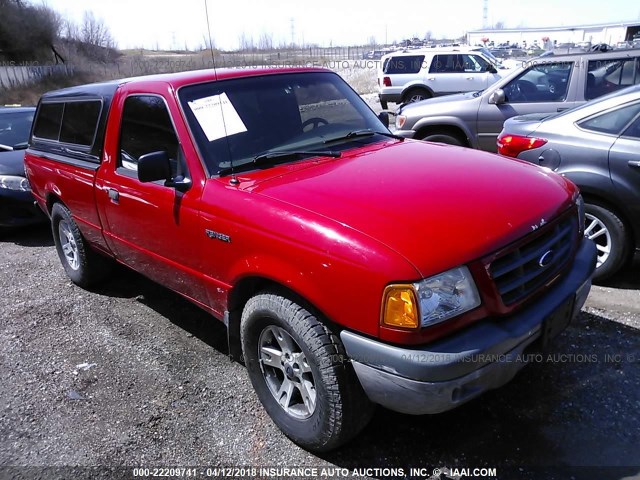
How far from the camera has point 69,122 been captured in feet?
15.0

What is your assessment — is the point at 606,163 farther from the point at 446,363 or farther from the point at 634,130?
the point at 446,363

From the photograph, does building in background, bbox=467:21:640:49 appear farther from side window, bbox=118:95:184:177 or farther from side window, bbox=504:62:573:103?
side window, bbox=118:95:184:177

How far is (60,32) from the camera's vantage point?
53.6 meters

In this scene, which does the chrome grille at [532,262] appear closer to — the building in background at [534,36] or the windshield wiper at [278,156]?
the windshield wiper at [278,156]

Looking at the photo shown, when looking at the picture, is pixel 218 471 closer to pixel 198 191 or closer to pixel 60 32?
pixel 198 191

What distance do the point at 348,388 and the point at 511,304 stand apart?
2.78 feet

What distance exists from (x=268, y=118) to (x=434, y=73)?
1351cm

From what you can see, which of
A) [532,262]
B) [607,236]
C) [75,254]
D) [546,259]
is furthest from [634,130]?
[75,254]

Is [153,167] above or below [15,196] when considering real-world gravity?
above

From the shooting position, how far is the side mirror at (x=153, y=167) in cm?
291

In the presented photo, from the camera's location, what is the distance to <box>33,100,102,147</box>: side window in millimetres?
4113

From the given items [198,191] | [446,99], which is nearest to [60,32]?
[446,99]

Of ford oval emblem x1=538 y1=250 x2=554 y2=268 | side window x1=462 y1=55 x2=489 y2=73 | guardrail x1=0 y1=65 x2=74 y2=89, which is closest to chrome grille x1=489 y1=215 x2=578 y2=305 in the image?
ford oval emblem x1=538 y1=250 x2=554 y2=268

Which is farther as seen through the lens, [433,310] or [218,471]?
[218,471]
